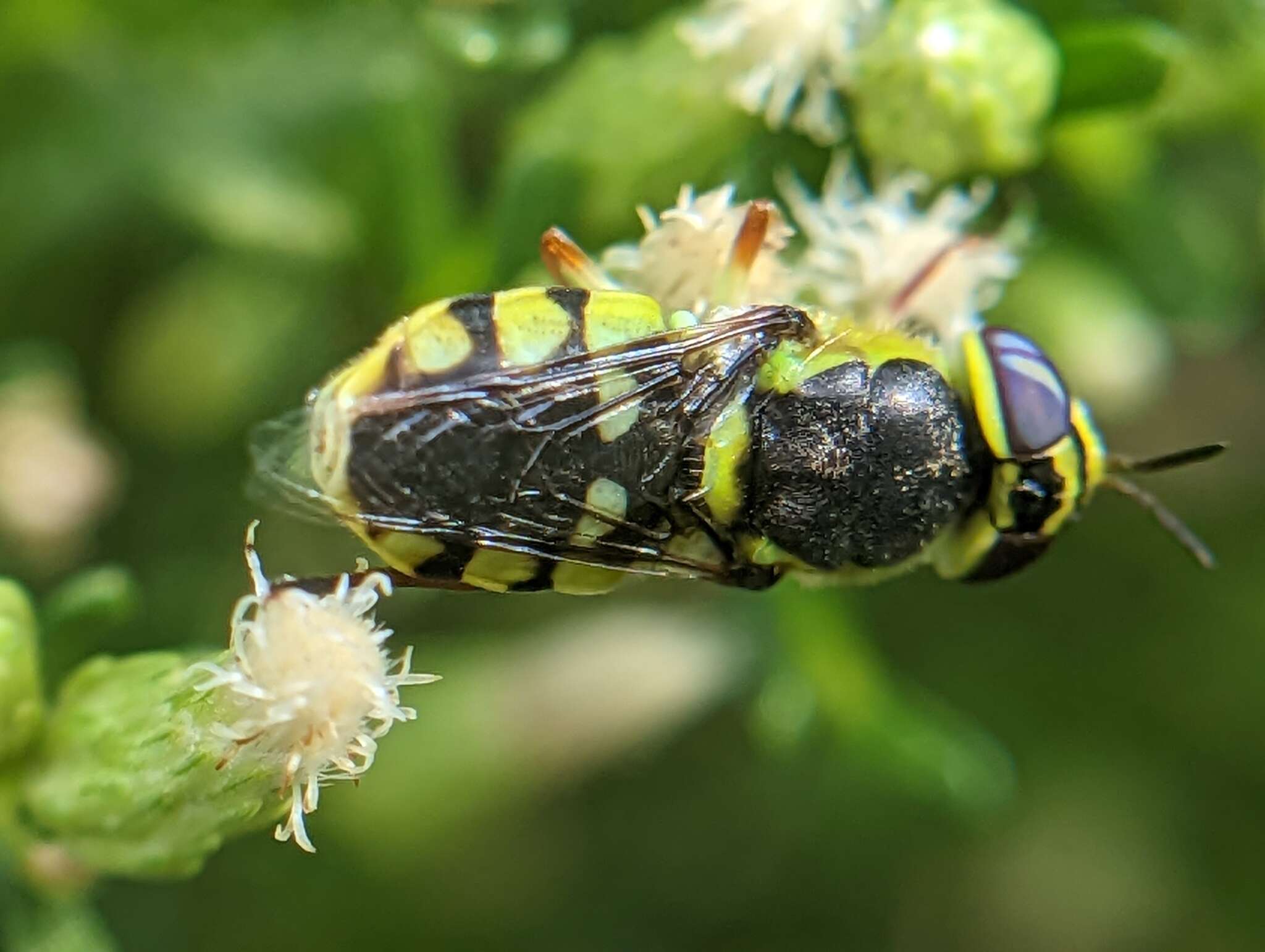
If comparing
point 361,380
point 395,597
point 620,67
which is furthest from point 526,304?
point 395,597

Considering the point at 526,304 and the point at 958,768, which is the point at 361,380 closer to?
the point at 526,304

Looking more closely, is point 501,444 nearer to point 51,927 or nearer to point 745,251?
point 745,251

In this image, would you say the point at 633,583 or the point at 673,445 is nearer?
the point at 673,445

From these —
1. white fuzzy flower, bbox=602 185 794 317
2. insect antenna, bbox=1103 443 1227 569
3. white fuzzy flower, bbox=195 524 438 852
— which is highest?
white fuzzy flower, bbox=602 185 794 317

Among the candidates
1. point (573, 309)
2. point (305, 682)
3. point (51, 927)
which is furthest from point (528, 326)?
point (51, 927)

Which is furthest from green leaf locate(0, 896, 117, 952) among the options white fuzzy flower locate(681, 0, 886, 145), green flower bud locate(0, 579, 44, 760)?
white fuzzy flower locate(681, 0, 886, 145)

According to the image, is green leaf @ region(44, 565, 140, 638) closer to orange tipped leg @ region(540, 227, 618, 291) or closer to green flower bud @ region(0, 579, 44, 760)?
green flower bud @ region(0, 579, 44, 760)

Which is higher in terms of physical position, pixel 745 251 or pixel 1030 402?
pixel 745 251
